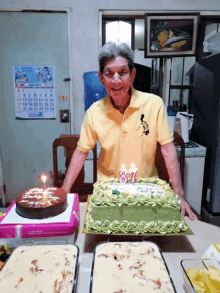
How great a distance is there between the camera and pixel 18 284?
2.43 feet

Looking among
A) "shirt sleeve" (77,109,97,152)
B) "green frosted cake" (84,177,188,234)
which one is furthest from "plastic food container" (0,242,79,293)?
"shirt sleeve" (77,109,97,152)

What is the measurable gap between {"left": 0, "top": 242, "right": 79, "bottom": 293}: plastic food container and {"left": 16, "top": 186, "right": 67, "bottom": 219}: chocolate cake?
0.13 m

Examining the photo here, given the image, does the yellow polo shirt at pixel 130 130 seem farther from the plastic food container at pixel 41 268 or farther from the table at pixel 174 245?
the plastic food container at pixel 41 268

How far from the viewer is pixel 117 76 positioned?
137 cm

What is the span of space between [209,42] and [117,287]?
290cm

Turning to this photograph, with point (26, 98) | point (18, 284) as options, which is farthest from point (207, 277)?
point (26, 98)

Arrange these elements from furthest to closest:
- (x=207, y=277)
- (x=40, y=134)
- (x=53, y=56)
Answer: (x=40, y=134) < (x=53, y=56) < (x=207, y=277)

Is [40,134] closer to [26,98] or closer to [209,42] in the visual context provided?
[26,98]

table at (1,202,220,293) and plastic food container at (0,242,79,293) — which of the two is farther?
table at (1,202,220,293)

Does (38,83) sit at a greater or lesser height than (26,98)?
greater

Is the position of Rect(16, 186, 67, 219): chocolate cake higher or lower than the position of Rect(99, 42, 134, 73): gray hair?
lower

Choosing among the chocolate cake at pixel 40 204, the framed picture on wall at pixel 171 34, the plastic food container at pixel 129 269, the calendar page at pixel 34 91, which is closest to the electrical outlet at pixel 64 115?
the calendar page at pixel 34 91

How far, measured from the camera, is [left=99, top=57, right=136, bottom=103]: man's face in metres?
1.36

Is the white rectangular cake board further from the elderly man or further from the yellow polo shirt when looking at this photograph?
the yellow polo shirt
